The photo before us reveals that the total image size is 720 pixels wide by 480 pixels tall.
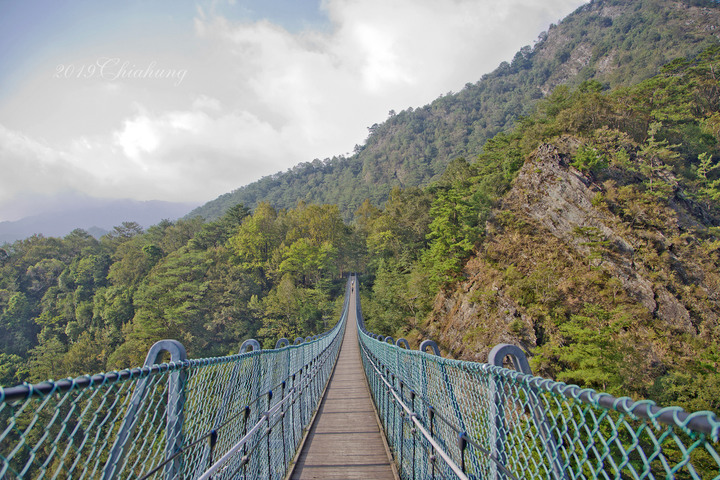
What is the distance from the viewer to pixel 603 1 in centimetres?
11056

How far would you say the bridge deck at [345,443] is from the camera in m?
3.62

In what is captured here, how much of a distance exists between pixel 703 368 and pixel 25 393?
54.1ft

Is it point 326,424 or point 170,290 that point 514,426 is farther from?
point 170,290

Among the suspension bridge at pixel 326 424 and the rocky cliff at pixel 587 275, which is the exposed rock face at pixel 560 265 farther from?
the suspension bridge at pixel 326 424

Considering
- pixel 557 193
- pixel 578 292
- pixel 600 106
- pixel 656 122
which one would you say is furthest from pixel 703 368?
pixel 656 122

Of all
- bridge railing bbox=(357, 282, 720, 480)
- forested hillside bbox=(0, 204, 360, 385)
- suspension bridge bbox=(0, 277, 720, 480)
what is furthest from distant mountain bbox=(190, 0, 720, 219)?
bridge railing bbox=(357, 282, 720, 480)

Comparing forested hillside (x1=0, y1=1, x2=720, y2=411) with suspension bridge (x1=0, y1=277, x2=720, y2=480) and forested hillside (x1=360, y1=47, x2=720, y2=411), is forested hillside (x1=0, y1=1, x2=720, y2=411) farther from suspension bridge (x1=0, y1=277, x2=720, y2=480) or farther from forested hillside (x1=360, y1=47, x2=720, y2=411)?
suspension bridge (x1=0, y1=277, x2=720, y2=480)

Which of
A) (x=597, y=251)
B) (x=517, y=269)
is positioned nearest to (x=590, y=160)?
(x=597, y=251)

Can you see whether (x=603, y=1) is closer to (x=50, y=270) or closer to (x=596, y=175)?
(x=596, y=175)

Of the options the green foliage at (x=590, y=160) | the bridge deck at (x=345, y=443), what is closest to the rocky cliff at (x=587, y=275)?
the green foliage at (x=590, y=160)

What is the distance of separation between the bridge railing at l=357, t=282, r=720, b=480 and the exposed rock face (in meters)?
11.7

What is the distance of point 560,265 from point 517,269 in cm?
194

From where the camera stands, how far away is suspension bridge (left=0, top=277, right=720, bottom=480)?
0.98 m

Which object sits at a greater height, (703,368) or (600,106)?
(600,106)
